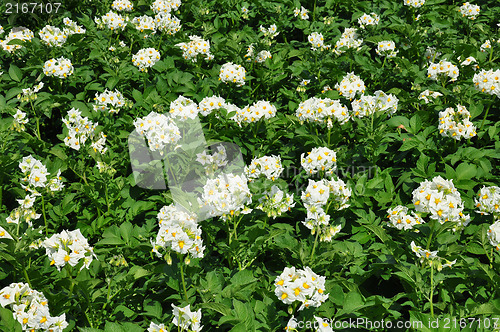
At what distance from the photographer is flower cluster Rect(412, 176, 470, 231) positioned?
218cm

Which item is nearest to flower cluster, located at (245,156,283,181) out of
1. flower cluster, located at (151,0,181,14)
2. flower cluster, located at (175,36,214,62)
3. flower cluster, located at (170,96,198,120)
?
flower cluster, located at (170,96,198,120)

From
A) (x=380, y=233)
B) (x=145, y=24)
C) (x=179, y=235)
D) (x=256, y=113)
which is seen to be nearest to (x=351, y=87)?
(x=256, y=113)

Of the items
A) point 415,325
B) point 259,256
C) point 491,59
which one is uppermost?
point 491,59

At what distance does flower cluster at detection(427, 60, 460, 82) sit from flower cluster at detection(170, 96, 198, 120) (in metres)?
2.09

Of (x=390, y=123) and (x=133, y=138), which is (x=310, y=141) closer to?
(x=390, y=123)

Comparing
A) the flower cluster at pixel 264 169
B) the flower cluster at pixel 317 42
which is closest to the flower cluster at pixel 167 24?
the flower cluster at pixel 317 42

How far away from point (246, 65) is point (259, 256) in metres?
2.12

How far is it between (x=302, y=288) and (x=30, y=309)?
Answer: 4.08 ft

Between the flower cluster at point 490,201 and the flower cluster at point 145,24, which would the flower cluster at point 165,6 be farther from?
the flower cluster at point 490,201

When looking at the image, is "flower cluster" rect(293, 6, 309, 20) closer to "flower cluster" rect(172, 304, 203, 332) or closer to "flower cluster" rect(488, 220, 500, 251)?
"flower cluster" rect(488, 220, 500, 251)

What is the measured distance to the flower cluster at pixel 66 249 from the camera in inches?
82.3

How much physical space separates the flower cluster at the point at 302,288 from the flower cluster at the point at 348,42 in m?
2.79

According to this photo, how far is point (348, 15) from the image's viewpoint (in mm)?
5297

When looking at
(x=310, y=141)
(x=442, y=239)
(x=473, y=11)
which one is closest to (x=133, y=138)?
(x=310, y=141)
